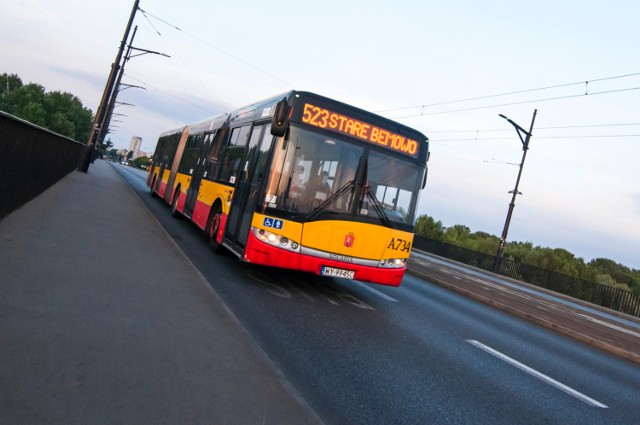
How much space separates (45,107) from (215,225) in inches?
5245

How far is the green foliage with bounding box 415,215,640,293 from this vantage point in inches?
2234

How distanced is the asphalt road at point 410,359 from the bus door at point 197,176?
10.8 ft

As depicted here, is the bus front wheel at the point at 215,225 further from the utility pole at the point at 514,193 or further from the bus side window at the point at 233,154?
the utility pole at the point at 514,193

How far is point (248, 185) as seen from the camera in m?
8.60

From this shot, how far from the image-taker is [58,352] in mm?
3449

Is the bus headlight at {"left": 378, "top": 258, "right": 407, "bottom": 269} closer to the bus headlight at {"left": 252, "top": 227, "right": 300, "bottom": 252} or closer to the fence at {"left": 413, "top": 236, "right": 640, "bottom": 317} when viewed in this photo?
the bus headlight at {"left": 252, "top": 227, "right": 300, "bottom": 252}

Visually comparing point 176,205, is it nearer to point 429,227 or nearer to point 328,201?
point 328,201

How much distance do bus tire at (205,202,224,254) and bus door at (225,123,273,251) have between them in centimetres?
97

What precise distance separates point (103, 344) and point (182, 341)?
71 centimetres

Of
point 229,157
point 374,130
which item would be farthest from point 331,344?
point 229,157

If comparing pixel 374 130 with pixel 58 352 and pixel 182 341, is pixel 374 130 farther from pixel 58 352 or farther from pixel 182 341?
pixel 58 352

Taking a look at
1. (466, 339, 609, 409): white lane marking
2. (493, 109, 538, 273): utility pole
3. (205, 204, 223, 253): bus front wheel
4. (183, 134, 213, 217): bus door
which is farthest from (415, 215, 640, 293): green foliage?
(466, 339, 609, 409): white lane marking

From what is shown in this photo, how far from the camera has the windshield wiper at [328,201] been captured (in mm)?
7770

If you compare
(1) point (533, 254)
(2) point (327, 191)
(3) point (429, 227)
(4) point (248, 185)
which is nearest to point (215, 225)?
(4) point (248, 185)
